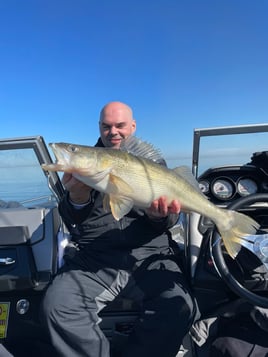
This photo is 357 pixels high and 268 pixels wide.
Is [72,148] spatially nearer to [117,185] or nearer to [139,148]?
[117,185]

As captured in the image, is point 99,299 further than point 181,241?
No

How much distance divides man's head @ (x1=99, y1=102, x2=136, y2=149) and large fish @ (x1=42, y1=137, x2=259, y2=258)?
2.25 ft

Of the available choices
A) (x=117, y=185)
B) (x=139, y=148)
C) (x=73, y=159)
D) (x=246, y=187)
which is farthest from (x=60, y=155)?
(x=246, y=187)

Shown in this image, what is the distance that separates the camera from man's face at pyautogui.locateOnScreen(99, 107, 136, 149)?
10.4ft

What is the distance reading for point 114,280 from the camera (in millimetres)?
2717

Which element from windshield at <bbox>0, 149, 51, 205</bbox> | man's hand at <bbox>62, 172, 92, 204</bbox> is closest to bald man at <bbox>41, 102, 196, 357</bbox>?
man's hand at <bbox>62, 172, 92, 204</bbox>

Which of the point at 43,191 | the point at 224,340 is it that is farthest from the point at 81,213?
the point at 224,340

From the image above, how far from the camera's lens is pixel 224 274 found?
7.80 ft

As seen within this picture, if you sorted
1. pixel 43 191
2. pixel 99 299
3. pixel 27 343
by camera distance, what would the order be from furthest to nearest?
pixel 43 191 → pixel 27 343 → pixel 99 299

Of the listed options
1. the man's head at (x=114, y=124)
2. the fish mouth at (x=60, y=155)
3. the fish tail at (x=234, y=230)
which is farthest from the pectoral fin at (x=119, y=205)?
the man's head at (x=114, y=124)

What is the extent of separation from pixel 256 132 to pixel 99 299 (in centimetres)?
220

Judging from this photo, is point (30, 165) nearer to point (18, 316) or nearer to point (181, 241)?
point (18, 316)

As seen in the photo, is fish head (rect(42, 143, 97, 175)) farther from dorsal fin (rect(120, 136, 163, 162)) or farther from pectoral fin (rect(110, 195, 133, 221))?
dorsal fin (rect(120, 136, 163, 162))

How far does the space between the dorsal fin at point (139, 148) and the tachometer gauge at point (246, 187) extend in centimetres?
98
